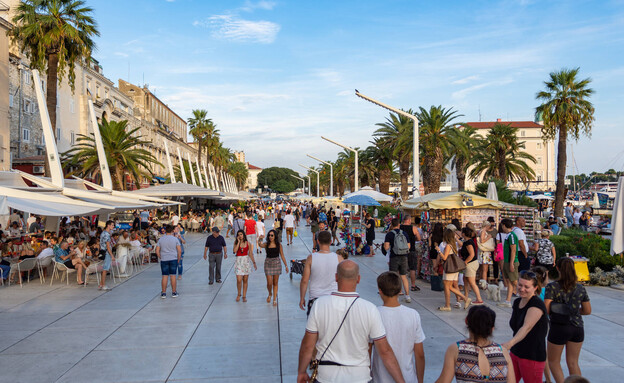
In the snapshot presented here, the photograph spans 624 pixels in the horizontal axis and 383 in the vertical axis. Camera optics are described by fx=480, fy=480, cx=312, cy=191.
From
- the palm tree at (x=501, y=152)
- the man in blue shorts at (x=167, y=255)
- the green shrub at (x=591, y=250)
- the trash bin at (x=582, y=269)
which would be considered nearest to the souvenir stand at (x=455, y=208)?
the green shrub at (x=591, y=250)

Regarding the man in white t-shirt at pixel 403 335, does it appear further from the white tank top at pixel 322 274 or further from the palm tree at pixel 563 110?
the palm tree at pixel 563 110

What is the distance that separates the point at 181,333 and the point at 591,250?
1119cm

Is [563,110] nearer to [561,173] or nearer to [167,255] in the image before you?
[561,173]

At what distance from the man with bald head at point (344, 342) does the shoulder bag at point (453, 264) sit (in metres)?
5.95

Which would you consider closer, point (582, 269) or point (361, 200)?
point (582, 269)

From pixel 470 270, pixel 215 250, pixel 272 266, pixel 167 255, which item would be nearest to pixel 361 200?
pixel 215 250

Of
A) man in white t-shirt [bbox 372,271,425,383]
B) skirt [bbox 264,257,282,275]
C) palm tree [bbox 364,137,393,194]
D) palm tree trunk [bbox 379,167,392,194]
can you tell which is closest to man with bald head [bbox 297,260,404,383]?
man in white t-shirt [bbox 372,271,425,383]

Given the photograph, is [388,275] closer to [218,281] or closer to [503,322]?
[503,322]

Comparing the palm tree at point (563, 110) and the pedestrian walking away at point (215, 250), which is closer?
the pedestrian walking away at point (215, 250)

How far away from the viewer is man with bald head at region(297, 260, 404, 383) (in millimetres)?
3441

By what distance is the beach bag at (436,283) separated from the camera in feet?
36.1

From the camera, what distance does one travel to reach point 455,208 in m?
13.8

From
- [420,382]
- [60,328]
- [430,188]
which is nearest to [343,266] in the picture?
[420,382]

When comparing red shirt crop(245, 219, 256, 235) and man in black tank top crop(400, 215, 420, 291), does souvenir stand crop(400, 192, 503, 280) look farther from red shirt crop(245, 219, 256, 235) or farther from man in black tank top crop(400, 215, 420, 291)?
red shirt crop(245, 219, 256, 235)
